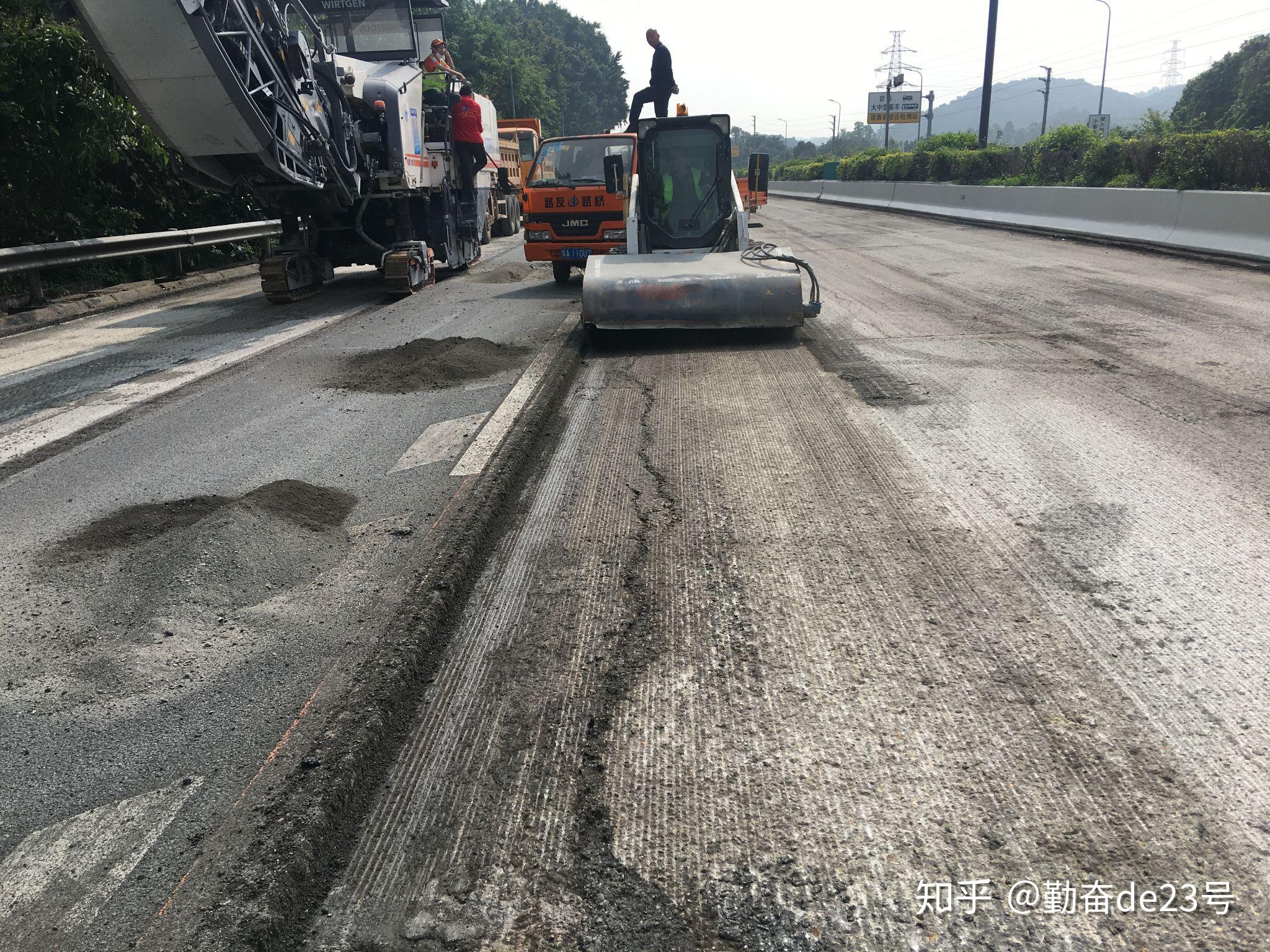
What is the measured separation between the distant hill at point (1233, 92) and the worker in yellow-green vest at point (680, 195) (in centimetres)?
5952

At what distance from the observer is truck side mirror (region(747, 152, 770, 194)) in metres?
10.8

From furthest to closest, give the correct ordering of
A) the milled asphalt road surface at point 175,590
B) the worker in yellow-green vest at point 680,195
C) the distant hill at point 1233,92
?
the distant hill at point 1233,92
the worker in yellow-green vest at point 680,195
the milled asphalt road surface at point 175,590

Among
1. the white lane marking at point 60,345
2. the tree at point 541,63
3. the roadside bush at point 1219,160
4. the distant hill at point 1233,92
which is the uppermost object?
the tree at point 541,63

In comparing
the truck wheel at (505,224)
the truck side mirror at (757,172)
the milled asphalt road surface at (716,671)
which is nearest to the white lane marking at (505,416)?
the milled asphalt road surface at (716,671)

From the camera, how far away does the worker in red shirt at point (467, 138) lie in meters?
13.8

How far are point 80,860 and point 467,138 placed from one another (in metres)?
13.4

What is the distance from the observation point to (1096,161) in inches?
836

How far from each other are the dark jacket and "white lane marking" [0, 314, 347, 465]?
219 inches

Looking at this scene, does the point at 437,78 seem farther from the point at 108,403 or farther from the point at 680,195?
the point at 108,403

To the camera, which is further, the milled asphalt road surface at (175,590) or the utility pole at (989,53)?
the utility pole at (989,53)

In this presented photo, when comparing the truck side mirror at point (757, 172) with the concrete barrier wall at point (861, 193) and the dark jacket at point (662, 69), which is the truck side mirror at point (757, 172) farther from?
the concrete barrier wall at point (861, 193)

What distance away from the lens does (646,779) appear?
97.0 inches

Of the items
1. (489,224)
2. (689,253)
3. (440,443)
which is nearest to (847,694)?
(440,443)

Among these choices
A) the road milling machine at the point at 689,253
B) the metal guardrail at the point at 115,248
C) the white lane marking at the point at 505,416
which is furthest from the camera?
the metal guardrail at the point at 115,248
